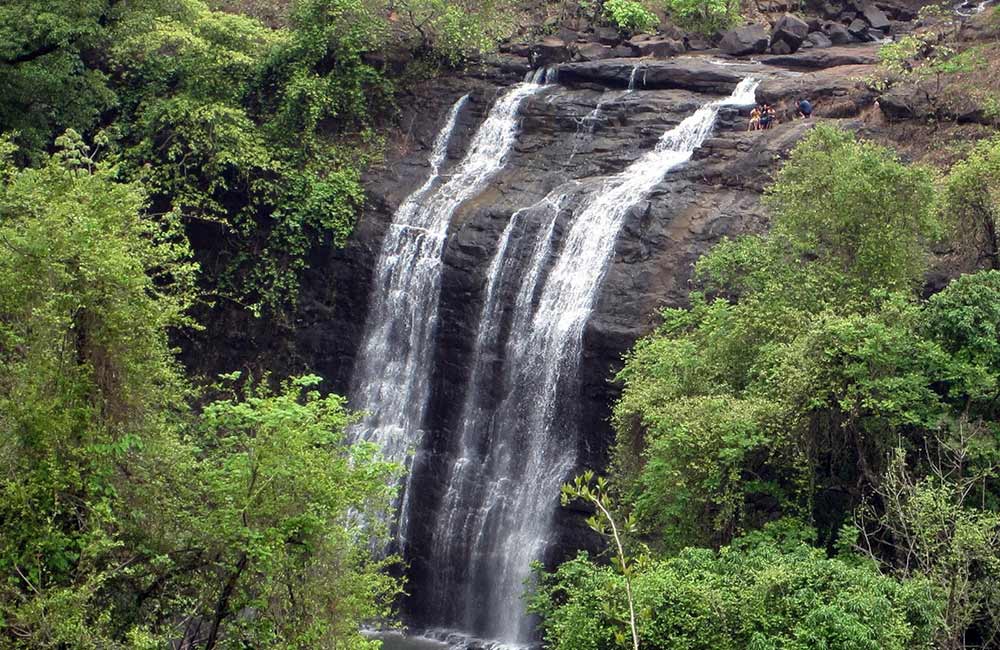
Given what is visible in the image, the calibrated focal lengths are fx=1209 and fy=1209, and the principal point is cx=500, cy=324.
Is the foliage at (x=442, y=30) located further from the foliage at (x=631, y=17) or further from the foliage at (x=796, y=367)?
the foliage at (x=796, y=367)

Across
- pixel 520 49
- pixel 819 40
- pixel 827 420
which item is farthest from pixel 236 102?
pixel 827 420

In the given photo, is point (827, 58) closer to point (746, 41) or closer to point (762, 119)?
point (746, 41)

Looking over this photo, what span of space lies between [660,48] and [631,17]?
229 cm

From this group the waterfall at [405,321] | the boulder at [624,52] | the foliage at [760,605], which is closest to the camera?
the foliage at [760,605]

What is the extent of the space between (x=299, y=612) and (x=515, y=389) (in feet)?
36.7

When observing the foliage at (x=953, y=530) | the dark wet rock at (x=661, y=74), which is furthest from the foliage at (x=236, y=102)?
the foliage at (x=953, y=530)

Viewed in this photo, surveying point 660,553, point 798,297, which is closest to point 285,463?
point 660,553

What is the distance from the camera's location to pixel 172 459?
Result: 48.1 ft

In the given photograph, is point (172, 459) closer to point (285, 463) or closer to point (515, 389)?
point (285, 463)

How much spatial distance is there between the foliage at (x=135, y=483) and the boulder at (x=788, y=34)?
20.7 m

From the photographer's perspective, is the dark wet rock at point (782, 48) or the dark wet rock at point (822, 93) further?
the dark wet rock at point (782, 48)

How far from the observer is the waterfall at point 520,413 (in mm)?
22922

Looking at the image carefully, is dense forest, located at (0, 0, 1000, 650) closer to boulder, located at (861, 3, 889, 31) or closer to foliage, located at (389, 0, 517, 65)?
boulder, located at (861, 3, 889, 31)

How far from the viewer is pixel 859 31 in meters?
32.4
